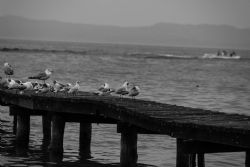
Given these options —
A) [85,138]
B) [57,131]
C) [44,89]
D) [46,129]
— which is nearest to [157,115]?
[57,131]

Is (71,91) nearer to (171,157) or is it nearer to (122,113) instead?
(171,157)

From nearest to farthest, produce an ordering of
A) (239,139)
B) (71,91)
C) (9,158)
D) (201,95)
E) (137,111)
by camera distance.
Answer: (239,139) → (137,111) → (9,158) → (71,91) → (201,95)

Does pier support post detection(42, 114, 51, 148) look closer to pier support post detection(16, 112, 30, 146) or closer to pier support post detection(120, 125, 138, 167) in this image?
pier support post detection(16, 112, 30, 146)

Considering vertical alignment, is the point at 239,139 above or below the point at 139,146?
above

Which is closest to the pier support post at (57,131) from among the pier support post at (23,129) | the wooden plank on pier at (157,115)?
the wooden plank on pier at (157,115)

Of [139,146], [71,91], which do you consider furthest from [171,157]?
[71,91]

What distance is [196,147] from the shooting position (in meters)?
18.0

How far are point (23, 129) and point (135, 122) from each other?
678cm

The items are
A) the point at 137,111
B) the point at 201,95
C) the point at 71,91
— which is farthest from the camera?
the point at 201,95

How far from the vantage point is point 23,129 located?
25516mm

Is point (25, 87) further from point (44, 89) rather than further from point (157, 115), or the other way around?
point (157, 115)

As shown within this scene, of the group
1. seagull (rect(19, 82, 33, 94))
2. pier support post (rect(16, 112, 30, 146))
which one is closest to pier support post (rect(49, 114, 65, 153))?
pier support post (rect(16, 112, 30, 146))

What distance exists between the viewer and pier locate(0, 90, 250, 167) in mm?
17641

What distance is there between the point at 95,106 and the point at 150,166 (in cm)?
269
